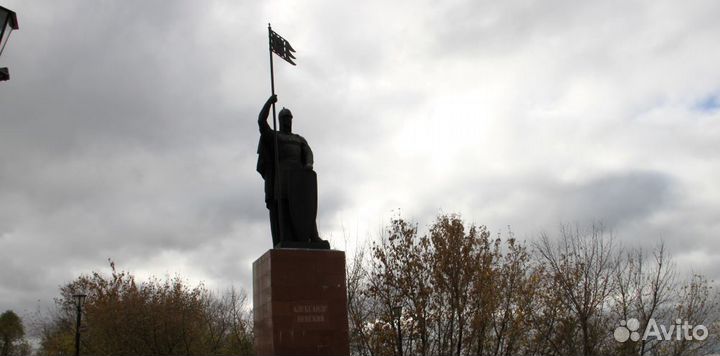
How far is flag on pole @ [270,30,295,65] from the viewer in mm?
11812

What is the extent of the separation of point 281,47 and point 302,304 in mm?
5100

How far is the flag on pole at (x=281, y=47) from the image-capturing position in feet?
38.8

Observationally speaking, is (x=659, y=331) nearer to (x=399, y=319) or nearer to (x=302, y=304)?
(x=399, y=319)

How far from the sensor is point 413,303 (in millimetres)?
22266

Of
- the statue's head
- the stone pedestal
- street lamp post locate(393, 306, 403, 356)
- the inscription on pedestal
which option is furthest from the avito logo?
the statue's head

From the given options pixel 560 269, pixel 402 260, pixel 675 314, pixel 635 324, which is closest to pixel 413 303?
pixel 402 260

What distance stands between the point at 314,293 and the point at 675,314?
841 inches

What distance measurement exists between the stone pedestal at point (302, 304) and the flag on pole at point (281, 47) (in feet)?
13.2

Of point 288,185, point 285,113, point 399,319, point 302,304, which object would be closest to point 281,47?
point 285,113

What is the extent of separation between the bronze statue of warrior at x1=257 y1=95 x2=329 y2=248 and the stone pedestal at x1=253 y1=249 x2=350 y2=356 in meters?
0.46

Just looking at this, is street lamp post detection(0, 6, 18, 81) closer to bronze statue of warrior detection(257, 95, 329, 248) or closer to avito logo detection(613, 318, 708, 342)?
bronze statue of warrior detection(257, 95, 329, 248)

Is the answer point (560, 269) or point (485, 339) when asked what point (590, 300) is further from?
point (485, 339)

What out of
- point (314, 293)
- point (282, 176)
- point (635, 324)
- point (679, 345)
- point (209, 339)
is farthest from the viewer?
point (209, 339)

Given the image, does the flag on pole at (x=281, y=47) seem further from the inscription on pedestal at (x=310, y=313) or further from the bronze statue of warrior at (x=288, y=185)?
the inscription on pedestal at (x=310, y=313)
